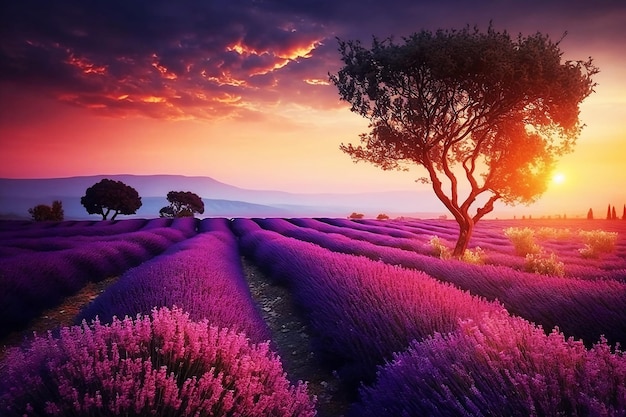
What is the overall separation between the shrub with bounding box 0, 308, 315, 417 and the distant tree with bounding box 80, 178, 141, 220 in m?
47.6

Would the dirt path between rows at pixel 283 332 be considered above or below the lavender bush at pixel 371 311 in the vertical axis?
below

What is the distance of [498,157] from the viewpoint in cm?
1373

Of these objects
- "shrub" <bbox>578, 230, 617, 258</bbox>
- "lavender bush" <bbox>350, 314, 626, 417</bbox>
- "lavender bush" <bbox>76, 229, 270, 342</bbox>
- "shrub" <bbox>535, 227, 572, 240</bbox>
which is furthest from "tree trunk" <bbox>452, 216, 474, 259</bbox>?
"shrub" <bbox>535, 227, 572, 240</bbox>

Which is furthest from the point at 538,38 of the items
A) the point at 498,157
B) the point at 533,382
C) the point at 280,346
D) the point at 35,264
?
the point at 35,264

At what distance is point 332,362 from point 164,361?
2.58m

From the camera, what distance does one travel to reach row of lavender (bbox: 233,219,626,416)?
1.89m

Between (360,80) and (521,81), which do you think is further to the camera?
(360,80)

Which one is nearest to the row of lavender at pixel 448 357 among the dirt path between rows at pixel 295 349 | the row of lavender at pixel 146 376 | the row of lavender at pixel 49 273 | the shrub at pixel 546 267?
the dirt path between rows at pixel 295 349

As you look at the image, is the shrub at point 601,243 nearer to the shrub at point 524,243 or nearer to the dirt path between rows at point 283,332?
the shrub at point 524,243

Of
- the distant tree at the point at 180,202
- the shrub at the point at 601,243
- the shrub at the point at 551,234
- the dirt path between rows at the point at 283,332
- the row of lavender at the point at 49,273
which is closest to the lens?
the dirt path between rows at the point at 283,332

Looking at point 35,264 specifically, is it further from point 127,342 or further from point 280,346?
point 127,342

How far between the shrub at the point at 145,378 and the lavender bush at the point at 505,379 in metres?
0.59

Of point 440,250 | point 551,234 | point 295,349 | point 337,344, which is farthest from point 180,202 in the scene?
point 337,344

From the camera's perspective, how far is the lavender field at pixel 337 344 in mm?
2000
